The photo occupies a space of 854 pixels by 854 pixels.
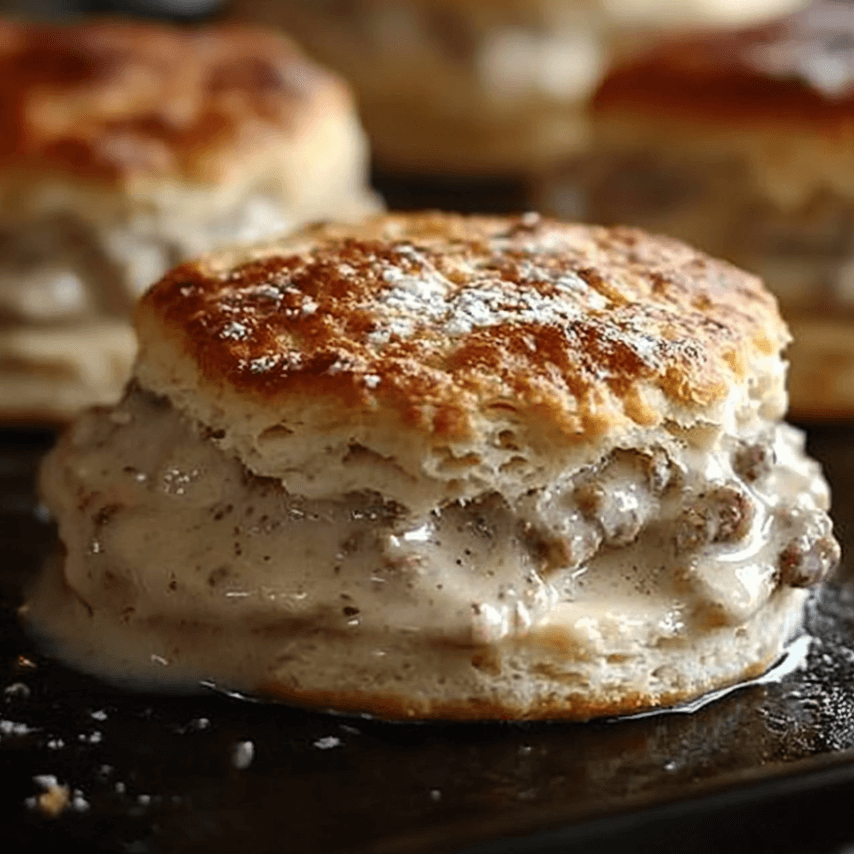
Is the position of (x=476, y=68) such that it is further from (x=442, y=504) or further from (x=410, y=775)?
(x=410, y=775)

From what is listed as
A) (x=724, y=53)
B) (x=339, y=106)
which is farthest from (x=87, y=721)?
(x=724, y=53)

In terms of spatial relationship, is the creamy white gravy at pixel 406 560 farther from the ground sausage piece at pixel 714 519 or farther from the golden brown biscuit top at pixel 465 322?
the golden brown biscuit top at pixel 465 322

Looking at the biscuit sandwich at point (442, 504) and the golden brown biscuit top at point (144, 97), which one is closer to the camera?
the biscuit sandwich at point (442, 504)

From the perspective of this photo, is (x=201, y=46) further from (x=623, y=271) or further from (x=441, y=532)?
(x=441, y=532)

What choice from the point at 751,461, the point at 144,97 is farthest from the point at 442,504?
the point at 144,97

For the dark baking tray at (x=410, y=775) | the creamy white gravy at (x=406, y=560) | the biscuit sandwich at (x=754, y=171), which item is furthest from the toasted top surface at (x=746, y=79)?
the dark baking tray at (x=410, y=775)
